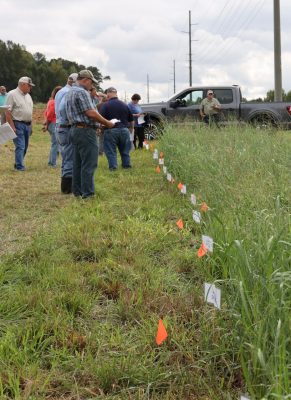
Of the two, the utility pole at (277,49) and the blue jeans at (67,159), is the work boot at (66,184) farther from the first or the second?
the utility pole at (277,49)

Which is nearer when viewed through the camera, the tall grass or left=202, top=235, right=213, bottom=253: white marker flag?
the tall grass

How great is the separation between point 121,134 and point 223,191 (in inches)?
209

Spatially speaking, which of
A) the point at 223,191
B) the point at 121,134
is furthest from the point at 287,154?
the point at 121,134

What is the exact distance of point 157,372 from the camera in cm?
193

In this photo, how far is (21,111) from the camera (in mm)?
8266

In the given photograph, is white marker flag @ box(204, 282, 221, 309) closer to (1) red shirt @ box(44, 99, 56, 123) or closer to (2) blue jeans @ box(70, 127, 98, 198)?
(2) blue jeans @ box(70, 127, 98, 198)

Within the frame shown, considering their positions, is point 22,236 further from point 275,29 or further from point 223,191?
point 275,29

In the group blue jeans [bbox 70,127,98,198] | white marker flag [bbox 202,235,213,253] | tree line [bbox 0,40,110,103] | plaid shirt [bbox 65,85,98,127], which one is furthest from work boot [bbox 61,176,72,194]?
tree line [bbox 0,40,110,103]

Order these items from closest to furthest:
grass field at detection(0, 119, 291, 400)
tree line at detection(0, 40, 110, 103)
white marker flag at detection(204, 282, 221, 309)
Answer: grass field at detection(0, 119, 291, 400) < white marker flag at detection(204, 282, 221, 309) < tree line at detection(0, 40, 110, 103)

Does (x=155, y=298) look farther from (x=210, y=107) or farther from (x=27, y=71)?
(x=27, y=71)

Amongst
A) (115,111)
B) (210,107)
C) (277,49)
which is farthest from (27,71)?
(115,111)

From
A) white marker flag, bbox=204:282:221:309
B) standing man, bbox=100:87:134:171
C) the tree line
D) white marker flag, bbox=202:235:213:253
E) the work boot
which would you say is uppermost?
the tree line

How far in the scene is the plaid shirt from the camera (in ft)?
17.5

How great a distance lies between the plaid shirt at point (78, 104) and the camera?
17.5 feet
